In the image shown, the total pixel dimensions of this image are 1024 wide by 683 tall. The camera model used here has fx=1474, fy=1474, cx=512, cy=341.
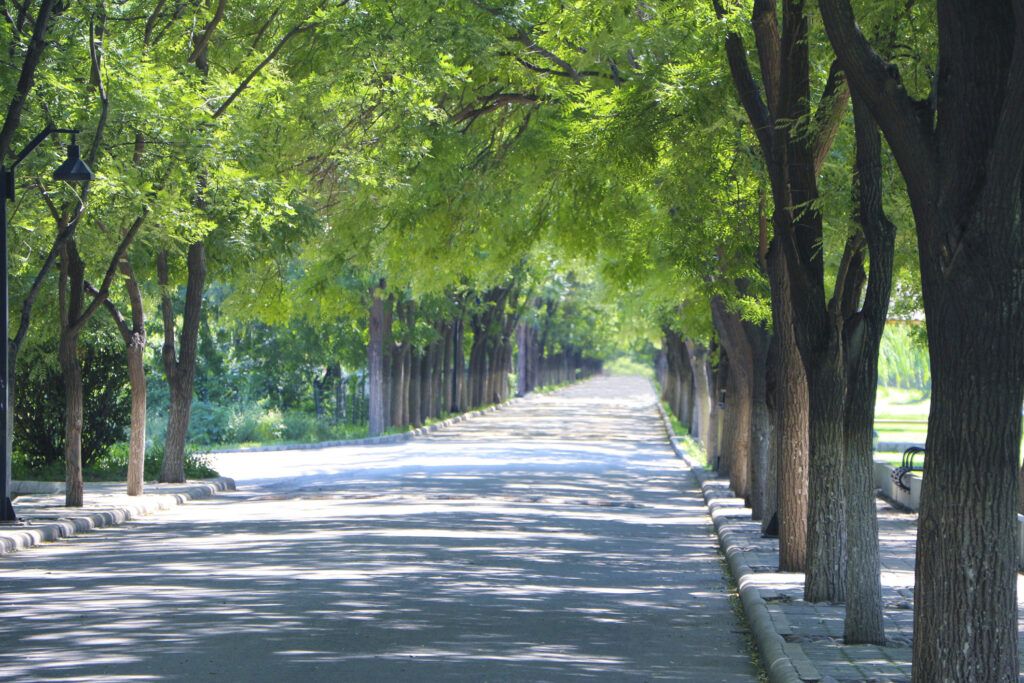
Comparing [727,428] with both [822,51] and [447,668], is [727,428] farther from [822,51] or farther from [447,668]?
[447,668]

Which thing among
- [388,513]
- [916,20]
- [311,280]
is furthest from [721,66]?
[311,280]

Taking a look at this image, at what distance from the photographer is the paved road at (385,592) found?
9711 millimetres

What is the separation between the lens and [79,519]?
19875mm

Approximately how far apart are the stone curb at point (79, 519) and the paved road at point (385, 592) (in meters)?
0.45

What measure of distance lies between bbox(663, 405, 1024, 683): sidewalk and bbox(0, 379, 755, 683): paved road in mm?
309

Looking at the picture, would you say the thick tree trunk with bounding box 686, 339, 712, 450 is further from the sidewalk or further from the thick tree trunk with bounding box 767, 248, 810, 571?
the thick tree trunk with bounding box 767, 248, 810, 571

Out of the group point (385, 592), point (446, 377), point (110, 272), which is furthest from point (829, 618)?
point (446, 377)

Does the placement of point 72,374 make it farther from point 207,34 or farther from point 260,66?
point 207,34

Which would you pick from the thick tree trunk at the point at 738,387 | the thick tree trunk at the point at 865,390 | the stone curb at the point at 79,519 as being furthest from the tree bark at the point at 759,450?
the thick tree trunk at the point at 865,390

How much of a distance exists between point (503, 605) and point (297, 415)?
40.3 m

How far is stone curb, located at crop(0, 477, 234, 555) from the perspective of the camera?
17.5 meters

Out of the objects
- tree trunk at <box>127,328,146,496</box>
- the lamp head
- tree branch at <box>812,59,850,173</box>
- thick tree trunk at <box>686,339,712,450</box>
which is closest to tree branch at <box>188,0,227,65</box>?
tree trunk at <box>127,328,146,496</box>

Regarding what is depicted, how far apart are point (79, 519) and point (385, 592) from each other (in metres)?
8.09

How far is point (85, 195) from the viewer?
19.0 metres
